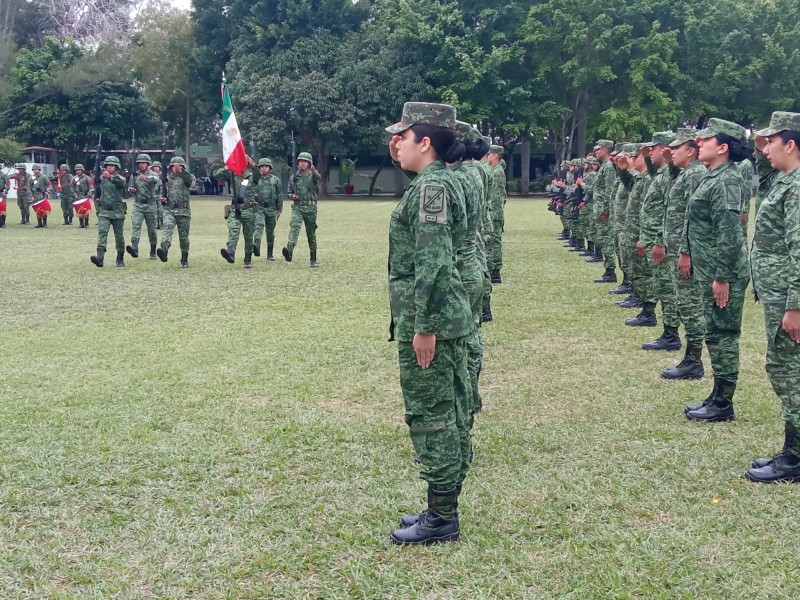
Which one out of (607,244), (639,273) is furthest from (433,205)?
(607,244)

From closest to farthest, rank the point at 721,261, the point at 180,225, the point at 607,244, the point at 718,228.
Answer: the point at 721,261
the point at 718,228
the point at 607,244
the point at 180,225

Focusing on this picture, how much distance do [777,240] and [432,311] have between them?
7.10ft

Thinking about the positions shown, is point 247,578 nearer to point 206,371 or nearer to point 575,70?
point 206,371

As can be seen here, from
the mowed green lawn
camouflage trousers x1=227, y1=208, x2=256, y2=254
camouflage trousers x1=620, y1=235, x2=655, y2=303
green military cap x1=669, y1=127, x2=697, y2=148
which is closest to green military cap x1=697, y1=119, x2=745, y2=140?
green military cap x1=669, y1=127, x2=697, y2=148

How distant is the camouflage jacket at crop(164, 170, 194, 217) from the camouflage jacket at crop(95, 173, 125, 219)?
793mm

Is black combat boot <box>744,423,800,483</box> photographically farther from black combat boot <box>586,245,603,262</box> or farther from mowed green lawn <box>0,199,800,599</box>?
black combat boot <box>586,245,603,262</box>

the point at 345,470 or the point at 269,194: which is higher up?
the point at 269,194

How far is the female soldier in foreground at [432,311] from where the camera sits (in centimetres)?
325

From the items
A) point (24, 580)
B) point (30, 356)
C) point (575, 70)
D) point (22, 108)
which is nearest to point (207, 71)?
point (22, 108)

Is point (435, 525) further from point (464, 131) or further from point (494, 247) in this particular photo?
point (494, 247)

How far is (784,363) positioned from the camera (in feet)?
13.6

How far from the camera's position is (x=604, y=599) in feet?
10.1

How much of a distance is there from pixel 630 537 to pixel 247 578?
1.71 m

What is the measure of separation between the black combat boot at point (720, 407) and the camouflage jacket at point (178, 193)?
9666 millimetres
